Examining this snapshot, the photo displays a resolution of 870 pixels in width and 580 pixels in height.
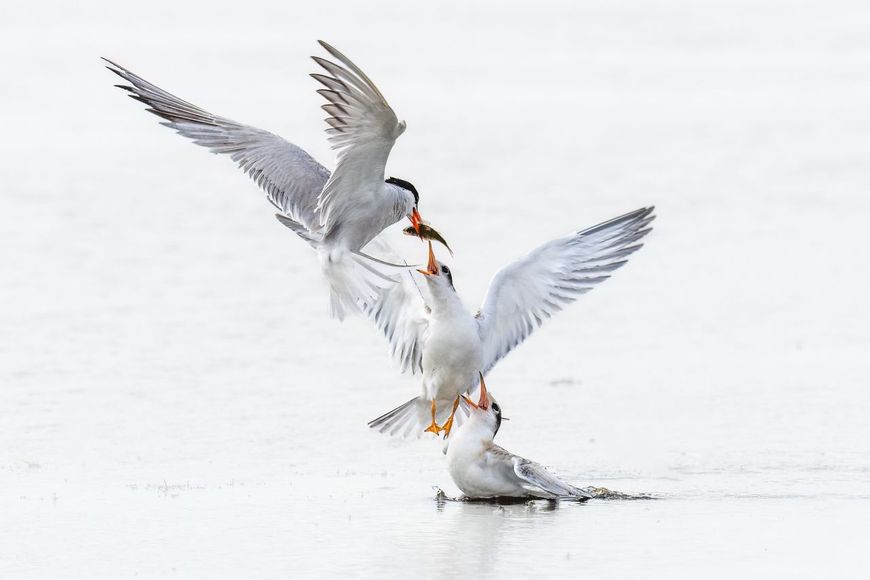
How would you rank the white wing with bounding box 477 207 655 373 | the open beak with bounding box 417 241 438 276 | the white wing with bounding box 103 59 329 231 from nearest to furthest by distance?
the open beak with bounding box 417 241 438 276
the white wing with bounding box 477 207 655 373
the white wing with bounding box 103 59 329 231

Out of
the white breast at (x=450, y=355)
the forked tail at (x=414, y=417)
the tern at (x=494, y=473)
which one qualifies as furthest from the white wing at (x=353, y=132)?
the tern at (x=494, y=473)

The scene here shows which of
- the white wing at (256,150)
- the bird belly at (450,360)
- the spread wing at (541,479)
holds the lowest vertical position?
the spread wing at (541,479)

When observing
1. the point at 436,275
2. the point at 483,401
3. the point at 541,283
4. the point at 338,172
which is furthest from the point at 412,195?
the point at 483,401

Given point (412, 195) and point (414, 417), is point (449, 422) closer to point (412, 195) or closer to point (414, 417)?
point (414, 417)

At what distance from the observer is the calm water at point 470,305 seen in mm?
5195

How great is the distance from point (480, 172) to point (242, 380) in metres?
6.24

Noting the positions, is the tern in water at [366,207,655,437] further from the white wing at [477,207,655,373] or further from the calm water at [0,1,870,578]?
the calm water at [0,1,870,578]

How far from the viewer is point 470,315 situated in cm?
658

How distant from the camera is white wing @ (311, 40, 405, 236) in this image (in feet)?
19.3

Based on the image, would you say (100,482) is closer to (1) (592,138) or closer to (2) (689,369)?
(2) (689,369)

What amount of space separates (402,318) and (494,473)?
49.3 inches

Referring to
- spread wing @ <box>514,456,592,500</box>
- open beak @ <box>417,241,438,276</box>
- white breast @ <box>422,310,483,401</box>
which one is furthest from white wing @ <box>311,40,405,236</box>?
spread wing @ <box>514,456,592,500</box>

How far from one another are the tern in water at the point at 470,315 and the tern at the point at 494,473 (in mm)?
571

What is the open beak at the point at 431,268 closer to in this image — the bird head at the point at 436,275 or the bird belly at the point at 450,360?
the bird head at the point at 436,275
